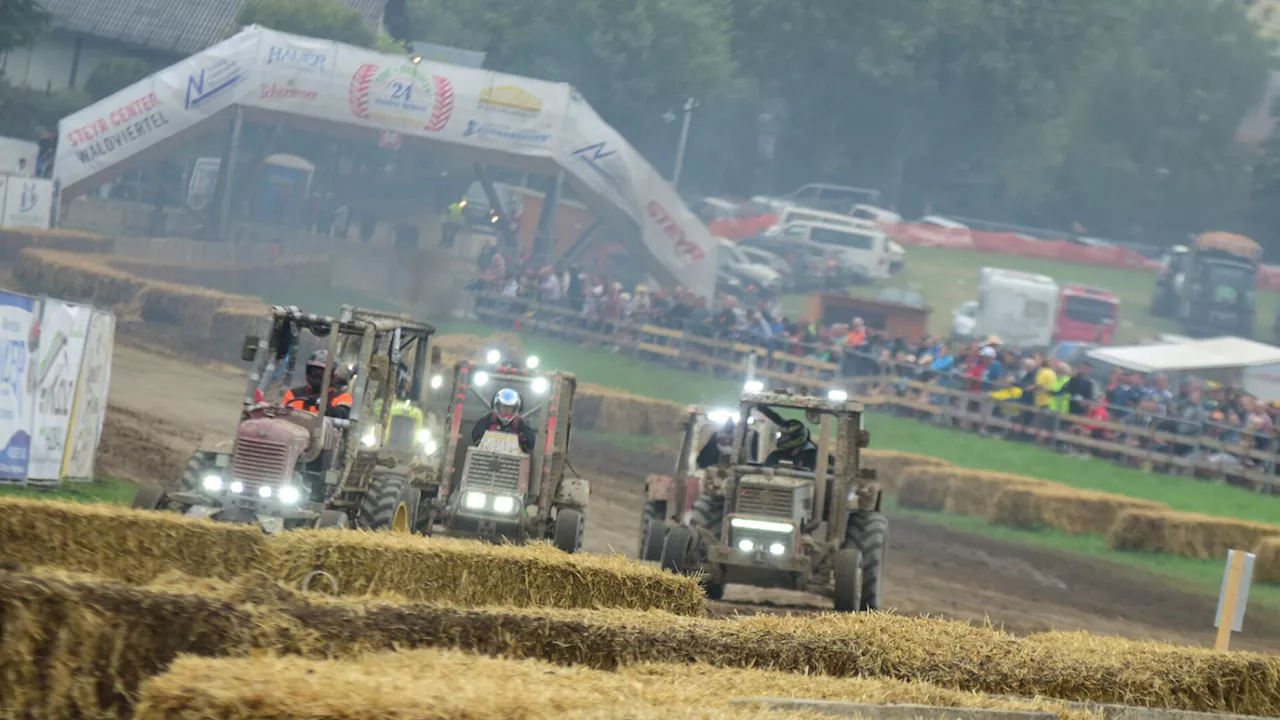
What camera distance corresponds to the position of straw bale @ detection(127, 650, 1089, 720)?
6.28 m

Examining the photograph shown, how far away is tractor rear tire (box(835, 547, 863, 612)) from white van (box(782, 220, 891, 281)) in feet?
135

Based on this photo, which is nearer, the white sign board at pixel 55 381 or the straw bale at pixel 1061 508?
the white sign board at pixel 55 381

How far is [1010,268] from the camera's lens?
213 ft

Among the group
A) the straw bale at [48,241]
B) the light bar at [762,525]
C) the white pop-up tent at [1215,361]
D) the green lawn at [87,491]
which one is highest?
the white pop-up tent at [1215,361]

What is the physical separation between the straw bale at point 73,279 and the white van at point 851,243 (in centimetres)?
2688

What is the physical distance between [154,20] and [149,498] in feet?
155

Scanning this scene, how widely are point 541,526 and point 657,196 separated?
98.0 ft

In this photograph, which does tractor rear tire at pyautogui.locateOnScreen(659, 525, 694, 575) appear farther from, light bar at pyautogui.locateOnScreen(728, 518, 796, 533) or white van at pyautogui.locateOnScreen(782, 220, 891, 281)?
white van at pyautogui.locateOnScreen(782, 220, 891, 281)

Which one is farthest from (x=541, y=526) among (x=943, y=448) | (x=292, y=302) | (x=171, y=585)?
(x=292, y=302)

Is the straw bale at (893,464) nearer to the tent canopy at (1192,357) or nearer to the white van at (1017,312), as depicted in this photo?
the tent canopy at (1192,357)

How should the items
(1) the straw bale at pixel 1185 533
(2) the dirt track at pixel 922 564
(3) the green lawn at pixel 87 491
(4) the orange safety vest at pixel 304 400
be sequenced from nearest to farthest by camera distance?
1. (4) the orange safety vest at pixel 304 400
2. (3) the green lawn at pixel 87 491
3. (2) the dirt track at pixel 922 564
4. (1) the straw bale at pixel 1185 533

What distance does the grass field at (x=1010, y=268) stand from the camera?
58.3 m

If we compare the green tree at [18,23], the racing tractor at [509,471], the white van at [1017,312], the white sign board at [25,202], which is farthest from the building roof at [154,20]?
the racing tractor at [509,471]

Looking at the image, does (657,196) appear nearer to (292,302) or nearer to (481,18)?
(292,302)
